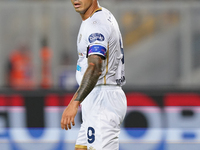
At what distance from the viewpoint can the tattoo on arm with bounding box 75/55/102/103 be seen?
2793 millimetres

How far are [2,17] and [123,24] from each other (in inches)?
105

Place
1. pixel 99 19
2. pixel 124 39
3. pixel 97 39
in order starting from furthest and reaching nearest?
pixel 124 39 → pixel 99 19 → pixel 97 39

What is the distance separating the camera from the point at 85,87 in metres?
2.79

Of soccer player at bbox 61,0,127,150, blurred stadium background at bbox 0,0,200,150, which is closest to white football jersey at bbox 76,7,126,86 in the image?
soccer player at bbox 61,0,127,150

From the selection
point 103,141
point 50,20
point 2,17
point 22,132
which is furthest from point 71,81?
point 103,141

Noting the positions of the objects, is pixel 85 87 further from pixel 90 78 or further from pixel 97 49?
pixel 97 49

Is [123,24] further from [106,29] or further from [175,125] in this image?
[106,29]

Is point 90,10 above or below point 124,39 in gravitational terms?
below

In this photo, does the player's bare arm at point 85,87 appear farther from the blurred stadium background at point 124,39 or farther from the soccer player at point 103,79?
the blurred stadium background at point 124,39

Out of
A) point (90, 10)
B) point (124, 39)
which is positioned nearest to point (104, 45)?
point (90, 10)

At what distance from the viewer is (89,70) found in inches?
111

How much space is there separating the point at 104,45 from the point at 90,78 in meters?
0.27

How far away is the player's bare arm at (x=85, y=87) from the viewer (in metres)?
2.75

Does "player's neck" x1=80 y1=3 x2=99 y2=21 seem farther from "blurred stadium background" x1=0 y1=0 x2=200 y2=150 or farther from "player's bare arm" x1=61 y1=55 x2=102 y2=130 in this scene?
"blurred stadium background" x1=0 y1=0 x2=200 y2=150
